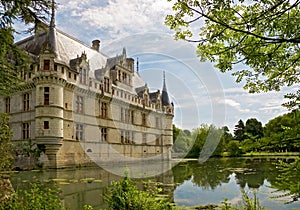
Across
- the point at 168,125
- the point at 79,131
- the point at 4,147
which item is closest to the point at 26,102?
the point at 79,131

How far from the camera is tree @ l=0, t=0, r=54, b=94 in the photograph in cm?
430

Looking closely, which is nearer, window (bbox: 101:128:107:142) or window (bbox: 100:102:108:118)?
window (bbox: 101:128:107:142)

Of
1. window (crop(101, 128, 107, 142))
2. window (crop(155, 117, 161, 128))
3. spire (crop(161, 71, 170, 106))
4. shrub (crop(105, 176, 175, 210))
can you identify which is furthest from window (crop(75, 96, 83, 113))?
shrub (crop(105, 176, 175, 210))

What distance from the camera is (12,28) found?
4.84 meters

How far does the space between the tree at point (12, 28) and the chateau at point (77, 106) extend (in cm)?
864

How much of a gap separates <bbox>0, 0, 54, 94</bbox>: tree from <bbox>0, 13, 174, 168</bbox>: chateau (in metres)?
8.64

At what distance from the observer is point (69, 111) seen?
20922 millimetres

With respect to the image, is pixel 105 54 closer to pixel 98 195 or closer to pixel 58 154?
pixel 58 154

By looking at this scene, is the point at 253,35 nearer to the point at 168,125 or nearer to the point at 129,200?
the point at 129,200

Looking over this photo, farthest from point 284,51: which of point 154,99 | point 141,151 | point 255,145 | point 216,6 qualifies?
point 154,99

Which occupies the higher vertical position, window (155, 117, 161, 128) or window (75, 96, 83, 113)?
window (75, 96, 83, 113)

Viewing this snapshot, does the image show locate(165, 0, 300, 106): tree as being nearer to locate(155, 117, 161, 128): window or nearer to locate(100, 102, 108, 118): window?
locate(100, 102, 108, 118): window

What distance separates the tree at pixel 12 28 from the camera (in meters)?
4.30

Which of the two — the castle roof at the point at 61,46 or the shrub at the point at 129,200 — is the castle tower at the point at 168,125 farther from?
the shrub at the point at 129,200
